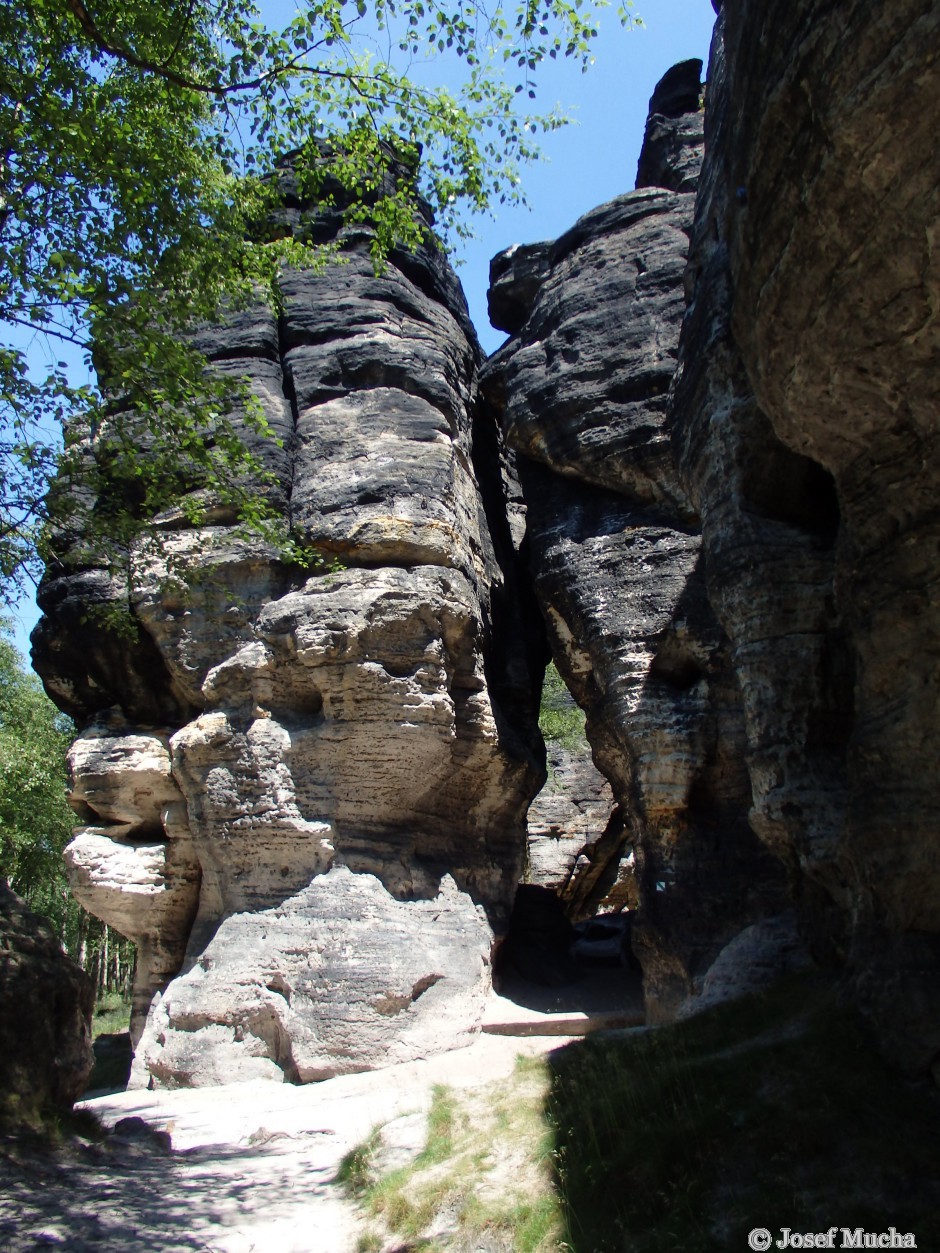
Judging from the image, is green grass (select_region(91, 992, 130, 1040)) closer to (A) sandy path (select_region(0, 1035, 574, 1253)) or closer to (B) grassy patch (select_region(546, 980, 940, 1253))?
(A) sandy path (select_region(0, 1035, 574, 1253))

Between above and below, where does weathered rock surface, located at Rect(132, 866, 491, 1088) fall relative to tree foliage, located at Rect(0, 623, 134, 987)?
below

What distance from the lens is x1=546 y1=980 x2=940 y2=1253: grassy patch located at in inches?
177

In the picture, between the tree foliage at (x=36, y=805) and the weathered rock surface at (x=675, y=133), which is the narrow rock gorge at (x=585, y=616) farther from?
the tree foliage at (x=36, y=805)

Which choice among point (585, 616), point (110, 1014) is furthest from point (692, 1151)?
point (110, 1014)

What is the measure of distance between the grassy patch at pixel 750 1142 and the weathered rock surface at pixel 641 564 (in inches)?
196

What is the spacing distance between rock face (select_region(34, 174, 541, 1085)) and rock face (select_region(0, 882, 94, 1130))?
413 centimetres

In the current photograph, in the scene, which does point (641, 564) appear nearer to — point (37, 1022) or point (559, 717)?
point (37, 1022)

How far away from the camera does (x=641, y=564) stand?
45.4 ft

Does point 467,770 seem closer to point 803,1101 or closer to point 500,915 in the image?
point 500,915

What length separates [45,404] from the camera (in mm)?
8773

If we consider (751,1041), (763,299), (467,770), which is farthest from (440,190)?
(751,1041)

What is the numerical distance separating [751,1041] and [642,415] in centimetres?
1000

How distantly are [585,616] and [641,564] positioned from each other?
114 centimetres

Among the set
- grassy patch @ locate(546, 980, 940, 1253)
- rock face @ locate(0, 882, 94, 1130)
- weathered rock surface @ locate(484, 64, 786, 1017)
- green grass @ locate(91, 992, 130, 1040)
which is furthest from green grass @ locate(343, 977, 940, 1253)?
green grass @ locate(91, 992, 130, 1040)
